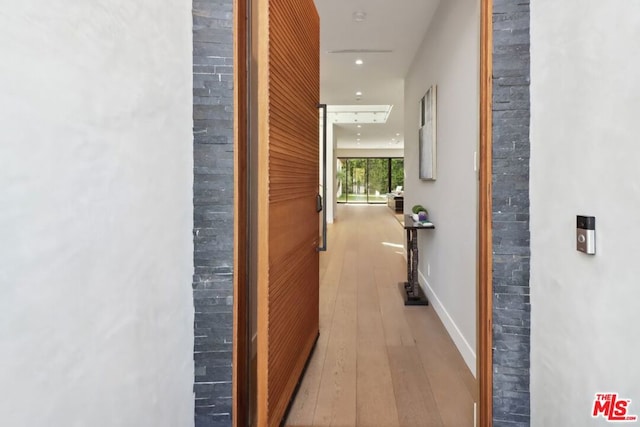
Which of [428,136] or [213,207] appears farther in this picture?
[428,136]

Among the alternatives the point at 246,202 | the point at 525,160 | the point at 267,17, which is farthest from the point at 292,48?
the point at 525,160

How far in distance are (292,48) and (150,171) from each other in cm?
113

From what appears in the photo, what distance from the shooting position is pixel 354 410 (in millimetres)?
2008

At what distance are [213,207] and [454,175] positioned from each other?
6.59 ft

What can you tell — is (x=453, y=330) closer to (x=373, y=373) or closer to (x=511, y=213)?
(x=373, y=373)

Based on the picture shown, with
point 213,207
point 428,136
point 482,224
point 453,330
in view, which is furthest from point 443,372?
point 428,136

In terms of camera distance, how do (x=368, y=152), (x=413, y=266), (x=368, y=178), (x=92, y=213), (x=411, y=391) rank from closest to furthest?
(x=92, y=213) → (x=411, y=391) → (x=413, y=266) → (x=368, y=152) → (x=368, y=178)

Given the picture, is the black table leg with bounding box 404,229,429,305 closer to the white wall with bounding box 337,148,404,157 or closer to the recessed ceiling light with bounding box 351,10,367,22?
the recessed ceiling light with bounding box 351,10,367,22

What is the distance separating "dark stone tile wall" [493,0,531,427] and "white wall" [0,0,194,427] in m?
1.31

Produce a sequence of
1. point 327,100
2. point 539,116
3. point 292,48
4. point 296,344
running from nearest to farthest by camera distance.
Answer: point 539,116 → point 292,48 → point 296,344 → point 327,100

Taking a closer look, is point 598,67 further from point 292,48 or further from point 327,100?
point 327,100

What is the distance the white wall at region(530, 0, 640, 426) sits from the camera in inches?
40.9

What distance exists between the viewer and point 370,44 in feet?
13.9

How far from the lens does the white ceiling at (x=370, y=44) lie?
133 inches
